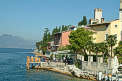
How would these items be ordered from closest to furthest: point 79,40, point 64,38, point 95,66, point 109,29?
point 95,66 < point 79,40 < point 109,29 < point 64,38

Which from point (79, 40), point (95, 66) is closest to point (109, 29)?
point (79, 40)

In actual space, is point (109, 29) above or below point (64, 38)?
below

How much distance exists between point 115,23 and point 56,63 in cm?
1581

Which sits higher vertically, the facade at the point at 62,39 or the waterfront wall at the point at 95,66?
the facade at the point at 62,39

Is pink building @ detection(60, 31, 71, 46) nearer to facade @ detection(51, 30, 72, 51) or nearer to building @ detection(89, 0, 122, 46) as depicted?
facade @ detection(51, 30, 72, 51)

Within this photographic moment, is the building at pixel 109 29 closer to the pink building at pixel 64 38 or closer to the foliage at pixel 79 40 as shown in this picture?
the foliage at pixel 79 40

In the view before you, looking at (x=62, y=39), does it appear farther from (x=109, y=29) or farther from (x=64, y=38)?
(x=109, y=29)

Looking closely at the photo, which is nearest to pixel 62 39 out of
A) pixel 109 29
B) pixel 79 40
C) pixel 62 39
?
pixel 62 39

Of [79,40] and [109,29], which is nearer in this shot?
[79,40]

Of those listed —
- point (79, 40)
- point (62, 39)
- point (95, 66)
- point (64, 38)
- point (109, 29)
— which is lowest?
point (95, 66)

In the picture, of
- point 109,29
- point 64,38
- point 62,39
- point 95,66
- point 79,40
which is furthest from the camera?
point 62,39

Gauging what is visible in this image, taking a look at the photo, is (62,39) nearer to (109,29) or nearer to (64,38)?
(64,38)

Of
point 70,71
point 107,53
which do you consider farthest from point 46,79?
point 107,53

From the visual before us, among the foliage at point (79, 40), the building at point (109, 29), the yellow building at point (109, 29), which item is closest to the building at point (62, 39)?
the building at point (109, 29)
